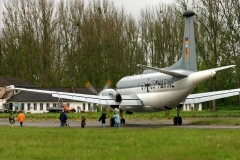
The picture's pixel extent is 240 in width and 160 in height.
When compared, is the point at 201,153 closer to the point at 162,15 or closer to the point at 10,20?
the point at 162,15

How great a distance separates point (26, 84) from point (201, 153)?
80.2 meters

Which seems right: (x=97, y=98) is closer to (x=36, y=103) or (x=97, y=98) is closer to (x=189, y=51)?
(x=189, y=51)

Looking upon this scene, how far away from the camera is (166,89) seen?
3972cm

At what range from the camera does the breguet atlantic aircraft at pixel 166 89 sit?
3778 centimetres

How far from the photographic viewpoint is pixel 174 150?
68.5ft

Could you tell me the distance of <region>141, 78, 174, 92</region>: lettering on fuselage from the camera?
39.4 m

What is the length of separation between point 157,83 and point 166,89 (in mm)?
1756

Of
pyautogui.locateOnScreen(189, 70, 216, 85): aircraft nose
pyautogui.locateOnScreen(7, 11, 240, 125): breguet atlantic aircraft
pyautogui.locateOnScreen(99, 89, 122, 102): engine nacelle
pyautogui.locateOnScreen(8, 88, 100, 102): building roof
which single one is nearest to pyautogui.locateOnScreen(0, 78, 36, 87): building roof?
pyautogui.locateOnScreen(8, 88, 100, 102): building roof

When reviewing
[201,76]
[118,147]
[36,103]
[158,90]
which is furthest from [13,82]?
[118,147]

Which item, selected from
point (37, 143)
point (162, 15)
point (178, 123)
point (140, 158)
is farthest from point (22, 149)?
point (162, 15)

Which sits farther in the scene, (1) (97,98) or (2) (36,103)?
(2) (36,103)

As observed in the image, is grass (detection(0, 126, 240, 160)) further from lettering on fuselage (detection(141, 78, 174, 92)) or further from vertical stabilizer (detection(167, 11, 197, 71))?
vertical stabilizer (detection(167, 11, 197, 71))

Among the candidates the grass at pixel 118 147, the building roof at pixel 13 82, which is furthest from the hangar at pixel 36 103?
the grass at pixel 118 147

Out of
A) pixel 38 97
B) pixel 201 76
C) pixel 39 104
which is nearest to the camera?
pixel 201 76
